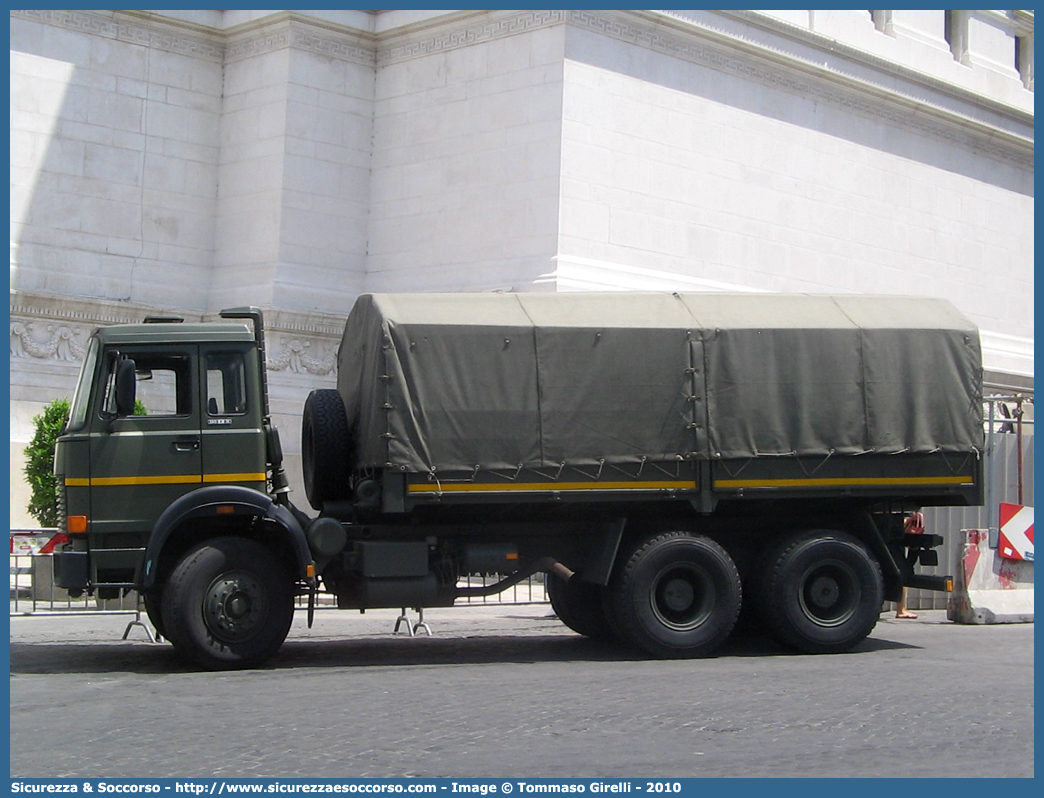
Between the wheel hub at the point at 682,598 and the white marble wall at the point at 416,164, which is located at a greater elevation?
the white marble wall at the point at 416,164

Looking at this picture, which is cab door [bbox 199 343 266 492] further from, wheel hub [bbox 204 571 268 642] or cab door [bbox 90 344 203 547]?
wheel hub [bbox 204 571 268 642]

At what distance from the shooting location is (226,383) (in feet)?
42.9

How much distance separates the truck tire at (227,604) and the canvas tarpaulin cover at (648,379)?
4.36ft

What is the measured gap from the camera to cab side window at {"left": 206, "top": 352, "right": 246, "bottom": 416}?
12984 millimetres

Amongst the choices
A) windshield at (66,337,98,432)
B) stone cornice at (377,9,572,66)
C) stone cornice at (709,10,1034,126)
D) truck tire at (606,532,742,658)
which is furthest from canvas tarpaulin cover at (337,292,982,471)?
stone cornice at (709,10,1034,126)

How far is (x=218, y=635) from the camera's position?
12.6 meters

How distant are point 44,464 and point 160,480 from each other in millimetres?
11673

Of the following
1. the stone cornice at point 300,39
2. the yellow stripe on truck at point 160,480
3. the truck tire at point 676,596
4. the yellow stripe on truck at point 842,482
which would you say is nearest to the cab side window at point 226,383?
the yellow stripe on truck at point 160,480

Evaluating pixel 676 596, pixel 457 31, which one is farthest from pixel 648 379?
pixel 457 31

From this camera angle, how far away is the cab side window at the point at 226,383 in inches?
511

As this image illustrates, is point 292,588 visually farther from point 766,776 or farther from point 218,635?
point 766,776

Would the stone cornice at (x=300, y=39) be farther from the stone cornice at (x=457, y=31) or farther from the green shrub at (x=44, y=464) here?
the green shrub at (x=44, y=464)
